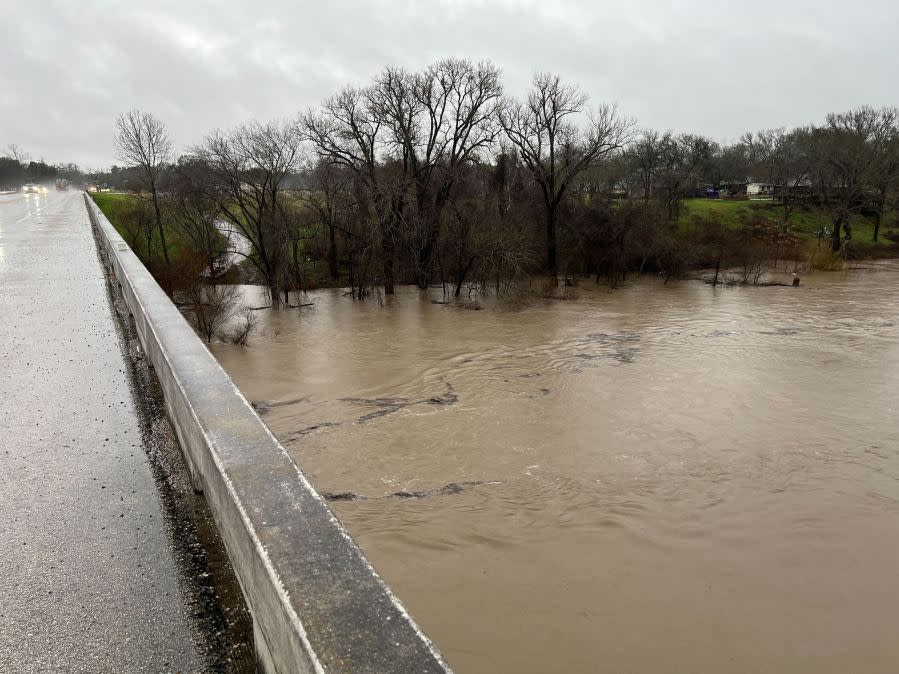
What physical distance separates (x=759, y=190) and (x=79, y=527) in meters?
85.6

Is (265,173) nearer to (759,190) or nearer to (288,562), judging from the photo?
(288,562)

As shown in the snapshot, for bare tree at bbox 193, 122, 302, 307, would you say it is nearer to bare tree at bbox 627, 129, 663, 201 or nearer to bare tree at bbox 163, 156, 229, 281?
bare tree at bbox 163, 156, 229, 281

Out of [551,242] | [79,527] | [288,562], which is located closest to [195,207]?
[551,242]

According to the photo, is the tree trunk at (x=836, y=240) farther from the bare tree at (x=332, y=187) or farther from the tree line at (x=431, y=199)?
the bare tree at (x=332, y=187)

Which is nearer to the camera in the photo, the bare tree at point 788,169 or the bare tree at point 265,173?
the bare tree at point 265,173

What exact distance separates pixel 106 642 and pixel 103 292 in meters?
9.99

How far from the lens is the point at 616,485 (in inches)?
405

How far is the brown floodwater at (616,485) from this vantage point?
21.6 feet

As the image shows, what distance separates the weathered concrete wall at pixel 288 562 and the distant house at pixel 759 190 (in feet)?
257

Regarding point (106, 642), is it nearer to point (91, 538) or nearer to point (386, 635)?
point (91, 538)

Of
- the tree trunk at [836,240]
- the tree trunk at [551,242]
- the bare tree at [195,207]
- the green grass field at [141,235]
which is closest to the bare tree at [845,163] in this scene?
the tree trunk at [836,240]

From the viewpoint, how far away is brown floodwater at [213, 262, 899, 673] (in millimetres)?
6590

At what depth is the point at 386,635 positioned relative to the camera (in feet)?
6.66

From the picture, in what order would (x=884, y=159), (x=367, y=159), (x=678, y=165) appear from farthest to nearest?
1. (x=678, y=165)
2. (x=884, y=159)
3. (x=367, y=159)
